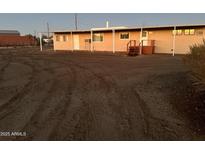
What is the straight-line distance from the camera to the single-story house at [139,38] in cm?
2102

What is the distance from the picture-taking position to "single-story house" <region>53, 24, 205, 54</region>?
68.9 feet

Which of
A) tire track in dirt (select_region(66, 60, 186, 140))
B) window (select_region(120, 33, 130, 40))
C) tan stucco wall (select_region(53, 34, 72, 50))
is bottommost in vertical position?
tire track in dirt (select_region(66, 60, 186, 140))

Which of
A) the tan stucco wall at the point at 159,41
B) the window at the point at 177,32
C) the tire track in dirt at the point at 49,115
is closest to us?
the tire track in dirt at the point at 49,115

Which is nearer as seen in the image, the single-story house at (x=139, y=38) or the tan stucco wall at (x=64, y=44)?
the single-story house at (x=139, y=38)

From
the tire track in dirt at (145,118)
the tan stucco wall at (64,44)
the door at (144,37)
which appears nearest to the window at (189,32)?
the door at (144,37)

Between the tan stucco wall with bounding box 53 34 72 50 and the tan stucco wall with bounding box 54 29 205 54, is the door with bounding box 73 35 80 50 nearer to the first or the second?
the tan stucco wall with bounding box 53 34 72 50

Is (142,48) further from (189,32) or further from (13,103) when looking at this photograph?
(13,103)

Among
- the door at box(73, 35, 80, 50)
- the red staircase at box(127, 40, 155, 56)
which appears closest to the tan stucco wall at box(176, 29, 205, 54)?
the red staircase at box(127, 40, 155, 56)

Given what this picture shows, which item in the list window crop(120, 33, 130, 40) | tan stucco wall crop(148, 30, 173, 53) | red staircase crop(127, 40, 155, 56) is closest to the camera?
red staircase crop(127, 40, 155, 56)

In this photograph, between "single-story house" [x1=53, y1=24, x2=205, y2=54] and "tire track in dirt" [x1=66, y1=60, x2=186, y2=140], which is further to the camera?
"single-story house" [x1=53, y1=24, x2=205, y2=54]

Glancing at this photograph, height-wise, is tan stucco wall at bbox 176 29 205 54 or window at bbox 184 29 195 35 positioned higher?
window at bbox 184 29 195 35

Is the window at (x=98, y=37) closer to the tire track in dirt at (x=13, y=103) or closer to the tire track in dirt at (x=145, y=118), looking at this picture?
the tire track in dirt at (x=13, y=103)
